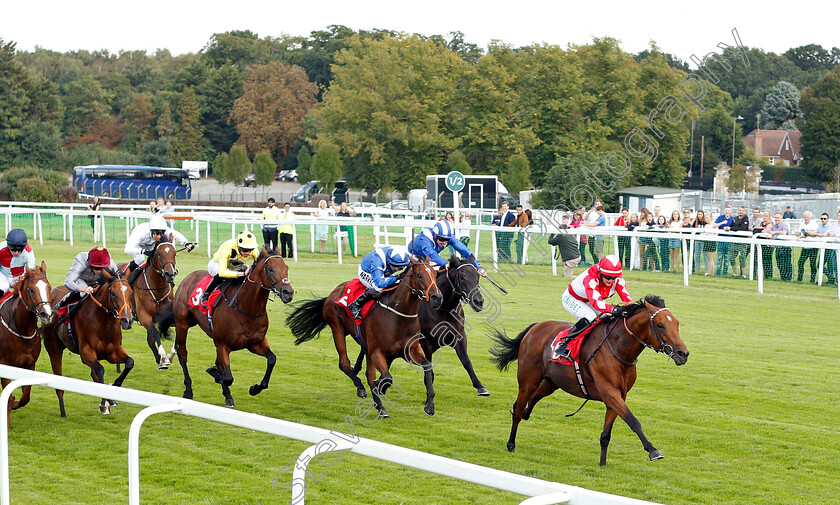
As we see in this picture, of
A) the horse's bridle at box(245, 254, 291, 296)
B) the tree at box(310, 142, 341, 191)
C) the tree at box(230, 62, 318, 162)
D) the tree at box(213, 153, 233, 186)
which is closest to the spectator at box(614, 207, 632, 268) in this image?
the horse's bridle at box(245, 254, 291, 296)

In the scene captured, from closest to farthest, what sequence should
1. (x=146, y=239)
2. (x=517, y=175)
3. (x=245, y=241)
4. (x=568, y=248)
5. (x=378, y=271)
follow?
(x=378, y=271) → (x=245, y=241) → (x=146, y=239) → (x=568, y=248) → (x=517, y=175)

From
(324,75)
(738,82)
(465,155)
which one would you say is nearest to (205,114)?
(324,75)

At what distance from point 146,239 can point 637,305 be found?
5.54 metres

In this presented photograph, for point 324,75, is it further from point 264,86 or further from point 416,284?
point 416,284

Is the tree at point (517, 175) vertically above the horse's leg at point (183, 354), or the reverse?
the tree at point (517, 175)

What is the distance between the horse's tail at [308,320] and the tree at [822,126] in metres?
30.6

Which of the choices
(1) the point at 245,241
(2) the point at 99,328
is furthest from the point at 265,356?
(2) the point at 99,328

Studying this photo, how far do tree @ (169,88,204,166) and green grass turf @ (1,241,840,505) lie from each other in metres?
53.0

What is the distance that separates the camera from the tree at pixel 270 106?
201 ft

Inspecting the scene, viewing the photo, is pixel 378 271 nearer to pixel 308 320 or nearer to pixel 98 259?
pixel 308 320

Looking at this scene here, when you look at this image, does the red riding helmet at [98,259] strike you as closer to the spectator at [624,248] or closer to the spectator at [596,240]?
the spectator at [596,240]

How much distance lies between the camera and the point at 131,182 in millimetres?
44156

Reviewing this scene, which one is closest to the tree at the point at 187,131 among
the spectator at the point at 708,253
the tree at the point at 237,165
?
the tree at the point at 237,165

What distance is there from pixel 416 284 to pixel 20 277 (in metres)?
3.02
